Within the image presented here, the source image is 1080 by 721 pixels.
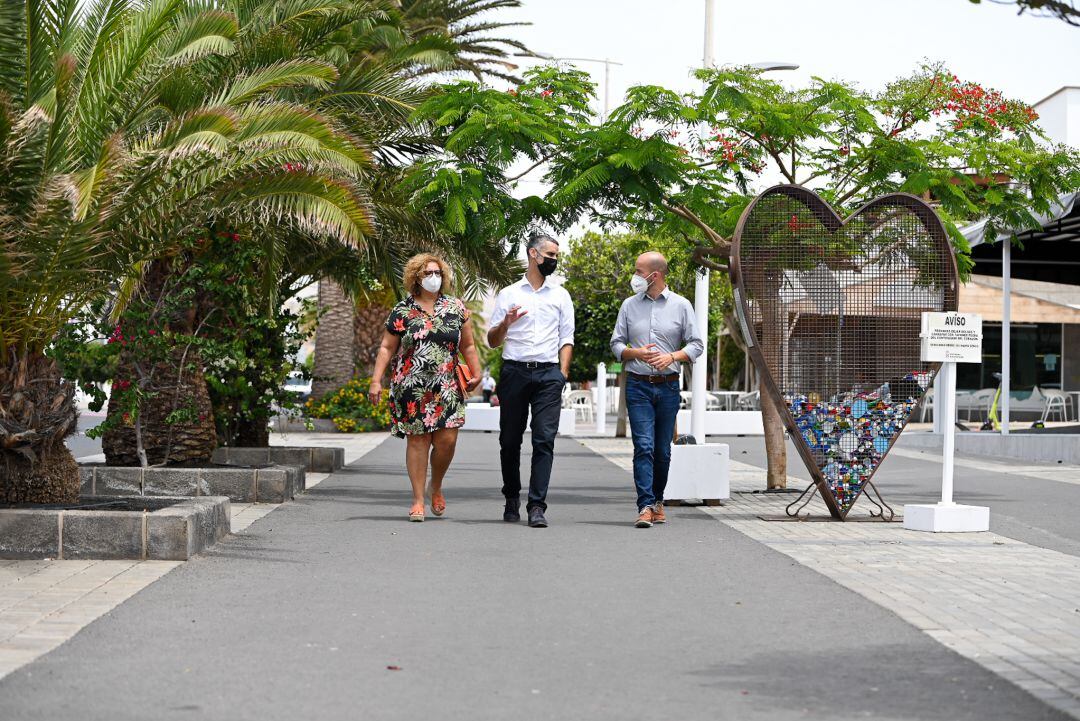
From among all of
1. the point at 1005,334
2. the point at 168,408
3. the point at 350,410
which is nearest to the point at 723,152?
the point at 168,408

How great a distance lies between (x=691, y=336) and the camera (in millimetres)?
10375

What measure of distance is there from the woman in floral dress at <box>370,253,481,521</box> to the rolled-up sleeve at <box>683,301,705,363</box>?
4.98ft

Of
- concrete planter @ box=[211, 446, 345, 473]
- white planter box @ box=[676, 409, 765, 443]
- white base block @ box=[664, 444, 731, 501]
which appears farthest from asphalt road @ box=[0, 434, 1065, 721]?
white planter box @ box=[676, 409, 765, 443]

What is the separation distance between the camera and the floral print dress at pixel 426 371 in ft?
33.6

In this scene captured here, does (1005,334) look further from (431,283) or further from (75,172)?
(75,172)

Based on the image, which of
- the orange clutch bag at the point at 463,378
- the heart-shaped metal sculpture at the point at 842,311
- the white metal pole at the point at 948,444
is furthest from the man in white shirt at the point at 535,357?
the white metal pole at the point at 948,444

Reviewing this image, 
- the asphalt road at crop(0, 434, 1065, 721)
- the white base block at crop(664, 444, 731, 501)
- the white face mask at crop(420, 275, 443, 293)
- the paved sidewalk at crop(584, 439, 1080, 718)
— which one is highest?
the white face mask at crop(420, 275, 443, 293)

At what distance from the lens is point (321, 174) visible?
10688 mm

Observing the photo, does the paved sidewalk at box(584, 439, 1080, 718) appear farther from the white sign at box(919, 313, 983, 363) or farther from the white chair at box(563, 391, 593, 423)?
the white chair at box(563, 391, 593, 423)

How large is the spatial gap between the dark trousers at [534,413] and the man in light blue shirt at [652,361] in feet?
1.74

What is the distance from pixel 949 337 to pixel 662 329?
2118mm

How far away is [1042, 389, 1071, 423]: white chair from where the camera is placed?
113 ft

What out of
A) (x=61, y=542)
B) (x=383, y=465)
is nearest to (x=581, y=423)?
(x=383, y=465)

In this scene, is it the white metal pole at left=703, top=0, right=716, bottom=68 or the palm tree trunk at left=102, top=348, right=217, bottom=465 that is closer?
the palm tree trunk at left=102, top=348, right=217, bottom=465
